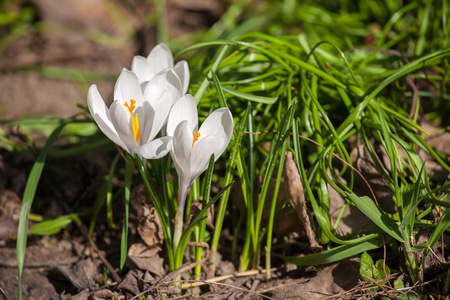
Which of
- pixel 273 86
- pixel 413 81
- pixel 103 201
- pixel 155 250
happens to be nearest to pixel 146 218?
pixel 155 250

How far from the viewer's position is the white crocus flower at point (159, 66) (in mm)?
1267

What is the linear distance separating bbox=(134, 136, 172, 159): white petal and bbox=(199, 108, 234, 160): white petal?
129 mm

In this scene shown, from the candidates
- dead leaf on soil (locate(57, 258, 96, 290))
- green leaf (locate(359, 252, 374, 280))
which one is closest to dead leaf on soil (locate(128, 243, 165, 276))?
dead leaf on soil (locate(57, 258, 96, 290))

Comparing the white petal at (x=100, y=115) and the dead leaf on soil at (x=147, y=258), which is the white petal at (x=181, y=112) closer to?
the white petal at (x=100, y=115)

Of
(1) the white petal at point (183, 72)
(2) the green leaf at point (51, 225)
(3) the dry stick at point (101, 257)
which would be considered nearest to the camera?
(1) the white petal at point (183, 72)

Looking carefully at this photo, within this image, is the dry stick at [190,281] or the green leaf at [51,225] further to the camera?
the green leaf at [51,225]

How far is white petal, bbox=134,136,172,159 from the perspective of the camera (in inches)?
40.6

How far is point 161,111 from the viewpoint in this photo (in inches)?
45.4

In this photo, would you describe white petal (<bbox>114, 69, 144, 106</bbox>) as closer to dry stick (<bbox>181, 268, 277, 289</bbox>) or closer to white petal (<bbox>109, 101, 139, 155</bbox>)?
white petal (<bbox>109, 101, 139, 155</bbox>)

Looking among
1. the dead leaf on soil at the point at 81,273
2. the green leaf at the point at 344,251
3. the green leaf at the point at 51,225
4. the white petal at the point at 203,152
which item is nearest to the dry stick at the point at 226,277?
the green leaf at the point at 344,251

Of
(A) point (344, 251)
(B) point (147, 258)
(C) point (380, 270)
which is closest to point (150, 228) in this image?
(B) point (147, 258)

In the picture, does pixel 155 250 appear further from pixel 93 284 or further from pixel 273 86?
pixel 273 86

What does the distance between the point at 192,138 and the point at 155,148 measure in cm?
10

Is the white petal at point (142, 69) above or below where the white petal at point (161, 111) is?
above
